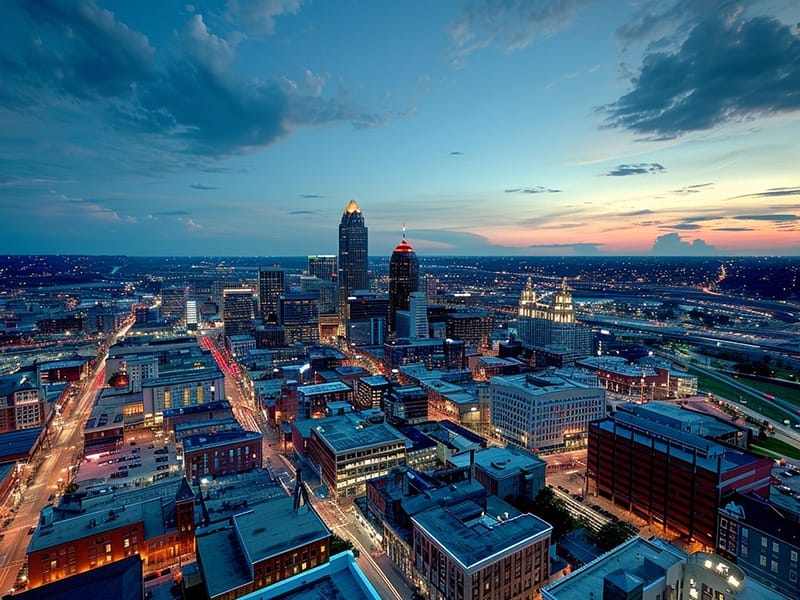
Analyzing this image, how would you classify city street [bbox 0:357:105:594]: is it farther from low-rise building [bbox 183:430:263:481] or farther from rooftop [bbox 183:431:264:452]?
low-rise building [bbox 183:430:263:481]

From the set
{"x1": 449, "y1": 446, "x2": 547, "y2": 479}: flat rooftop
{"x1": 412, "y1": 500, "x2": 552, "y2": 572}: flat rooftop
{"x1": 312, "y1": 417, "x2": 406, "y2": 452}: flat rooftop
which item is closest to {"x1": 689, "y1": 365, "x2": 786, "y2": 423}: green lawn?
{"x1": 449, "y1": 446, "x2": 547, "y2": 479}: flat rooftop

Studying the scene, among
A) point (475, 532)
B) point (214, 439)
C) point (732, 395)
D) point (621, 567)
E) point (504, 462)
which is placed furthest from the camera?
point (732, 395)

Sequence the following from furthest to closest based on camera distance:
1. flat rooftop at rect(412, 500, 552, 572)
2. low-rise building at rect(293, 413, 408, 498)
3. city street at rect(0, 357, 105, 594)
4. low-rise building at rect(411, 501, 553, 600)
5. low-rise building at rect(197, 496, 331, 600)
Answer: low-rise building at rect(293, 413, 408, 498), city street at rect(0, 357, 105, 594), low-rise building at rect(197, 496, 331, 600), flat rooftop at rect(412, 500, 552, 572), low-rise building at rect(411, 501, 553, 600)

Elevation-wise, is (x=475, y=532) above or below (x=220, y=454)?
above

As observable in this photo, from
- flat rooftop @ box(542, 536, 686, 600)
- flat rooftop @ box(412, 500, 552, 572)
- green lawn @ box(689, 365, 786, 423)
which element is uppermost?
flat rooftop @ box(542, 536, 686, 600)

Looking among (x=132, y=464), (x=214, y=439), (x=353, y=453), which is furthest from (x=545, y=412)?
(x=132, y=464)

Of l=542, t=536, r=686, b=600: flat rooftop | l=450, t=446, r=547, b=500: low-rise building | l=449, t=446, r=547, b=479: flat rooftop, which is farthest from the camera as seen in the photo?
l=449, t=446, r=547, b=479: flat rooftop

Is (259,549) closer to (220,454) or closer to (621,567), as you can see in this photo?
(621,567)
